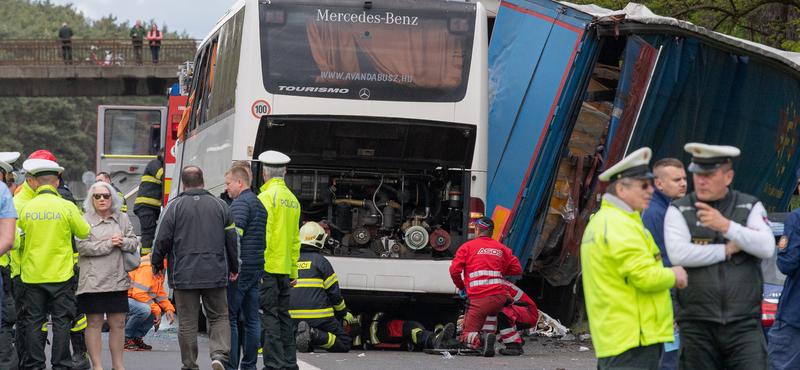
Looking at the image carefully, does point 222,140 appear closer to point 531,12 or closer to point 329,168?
point 329,168

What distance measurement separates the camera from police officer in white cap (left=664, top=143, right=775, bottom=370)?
475 cm

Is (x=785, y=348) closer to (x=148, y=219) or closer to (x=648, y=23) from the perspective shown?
(x=648, y=23)

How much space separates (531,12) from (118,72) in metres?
27.0

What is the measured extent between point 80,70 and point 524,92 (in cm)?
2766

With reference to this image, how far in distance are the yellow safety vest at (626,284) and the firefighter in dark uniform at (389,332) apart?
496cm

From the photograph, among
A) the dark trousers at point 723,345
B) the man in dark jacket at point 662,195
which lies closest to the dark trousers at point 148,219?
the man in dark jacket at point 662,195

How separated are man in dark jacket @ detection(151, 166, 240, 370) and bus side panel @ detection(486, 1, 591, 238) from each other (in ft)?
13.4

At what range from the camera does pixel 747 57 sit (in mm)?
10883

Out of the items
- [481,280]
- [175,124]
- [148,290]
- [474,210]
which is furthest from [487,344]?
[175,124]

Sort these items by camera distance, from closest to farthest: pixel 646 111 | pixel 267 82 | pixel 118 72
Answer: pixel 267 82
pixel 646 111
pixel 118 72

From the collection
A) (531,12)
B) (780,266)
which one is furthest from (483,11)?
(780,266)

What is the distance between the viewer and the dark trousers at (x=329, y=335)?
9055mm

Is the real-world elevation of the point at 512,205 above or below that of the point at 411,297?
above

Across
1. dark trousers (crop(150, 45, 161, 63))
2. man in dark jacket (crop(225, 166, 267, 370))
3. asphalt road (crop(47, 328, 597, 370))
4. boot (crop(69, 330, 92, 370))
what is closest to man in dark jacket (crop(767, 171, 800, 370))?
asphalt road (crop(47, 328, 597, 370))
